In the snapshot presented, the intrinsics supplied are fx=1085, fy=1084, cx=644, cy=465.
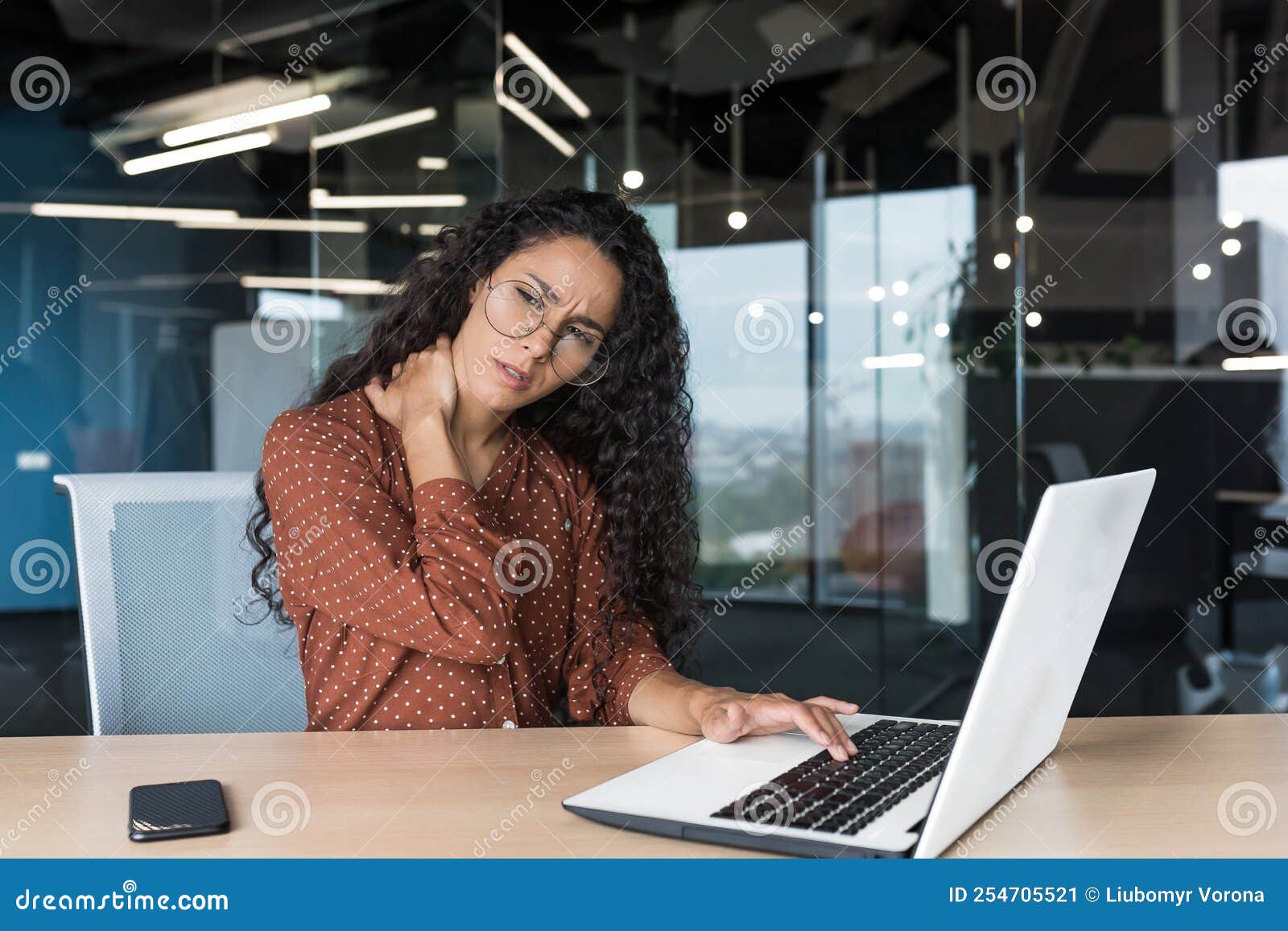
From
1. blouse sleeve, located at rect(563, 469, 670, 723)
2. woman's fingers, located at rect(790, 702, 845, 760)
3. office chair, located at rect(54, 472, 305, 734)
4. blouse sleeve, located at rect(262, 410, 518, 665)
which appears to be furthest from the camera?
blouse sleeve, located at rect(563, 469, 670, 723)

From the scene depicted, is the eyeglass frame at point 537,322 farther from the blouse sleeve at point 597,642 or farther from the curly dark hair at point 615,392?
the blouse sleeve at point 597,642

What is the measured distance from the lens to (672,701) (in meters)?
1.33

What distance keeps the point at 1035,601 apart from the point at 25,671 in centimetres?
346

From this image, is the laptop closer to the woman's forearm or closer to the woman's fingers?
the woman's fingers

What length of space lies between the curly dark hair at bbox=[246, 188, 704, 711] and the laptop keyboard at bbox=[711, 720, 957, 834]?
0.62 metres

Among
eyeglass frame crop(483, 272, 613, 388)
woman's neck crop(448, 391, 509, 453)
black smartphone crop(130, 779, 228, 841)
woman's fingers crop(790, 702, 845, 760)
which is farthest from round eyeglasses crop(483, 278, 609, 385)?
black smartphone crop(130, 779, 228, 841)

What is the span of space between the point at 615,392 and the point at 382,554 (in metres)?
0.65

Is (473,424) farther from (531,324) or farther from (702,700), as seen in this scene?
(702,700)

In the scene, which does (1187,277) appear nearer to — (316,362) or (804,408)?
→ (804,408)

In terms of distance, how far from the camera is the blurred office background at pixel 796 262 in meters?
3.35

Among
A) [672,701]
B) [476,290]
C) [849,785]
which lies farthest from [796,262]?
[849,785]

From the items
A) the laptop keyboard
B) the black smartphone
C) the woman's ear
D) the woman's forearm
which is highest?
the woman's ear

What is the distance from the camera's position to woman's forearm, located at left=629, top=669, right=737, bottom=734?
1263mm
